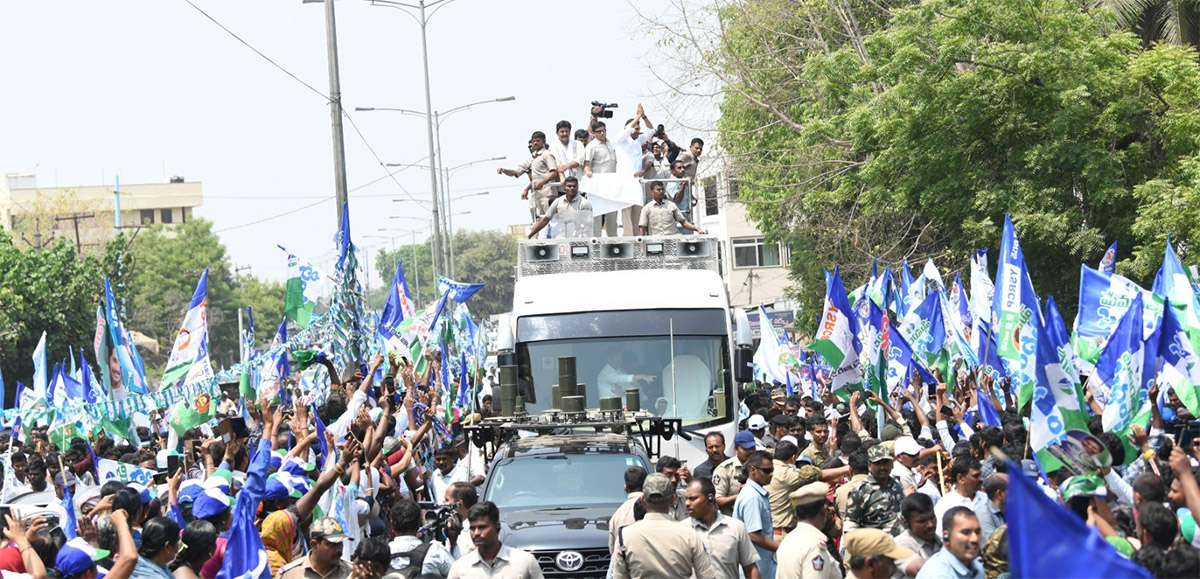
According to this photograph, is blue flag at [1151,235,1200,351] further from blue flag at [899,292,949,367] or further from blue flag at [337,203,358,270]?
blue flag at [337,203,358,270]

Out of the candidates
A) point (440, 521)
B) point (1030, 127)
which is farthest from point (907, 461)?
point (1030, 127)

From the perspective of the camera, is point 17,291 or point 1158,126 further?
point 17,291

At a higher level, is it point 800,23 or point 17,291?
point 800,23

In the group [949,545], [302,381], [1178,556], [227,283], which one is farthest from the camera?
[227,283]

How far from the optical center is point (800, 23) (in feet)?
96.7

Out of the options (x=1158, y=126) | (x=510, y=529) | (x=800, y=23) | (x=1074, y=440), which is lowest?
(x=510, y=529)

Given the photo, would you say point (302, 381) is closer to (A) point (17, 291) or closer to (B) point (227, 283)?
(A) point (17, 291)

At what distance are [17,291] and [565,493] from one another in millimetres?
34556

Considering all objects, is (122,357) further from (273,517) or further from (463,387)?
(273,517)

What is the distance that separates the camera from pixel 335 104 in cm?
1977

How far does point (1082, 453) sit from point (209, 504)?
4.45m

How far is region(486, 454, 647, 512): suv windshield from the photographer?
36.2 feet

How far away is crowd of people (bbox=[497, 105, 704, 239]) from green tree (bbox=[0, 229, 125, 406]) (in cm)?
Result: 2687

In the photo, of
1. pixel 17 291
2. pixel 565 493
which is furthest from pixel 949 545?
pixel 17 291
